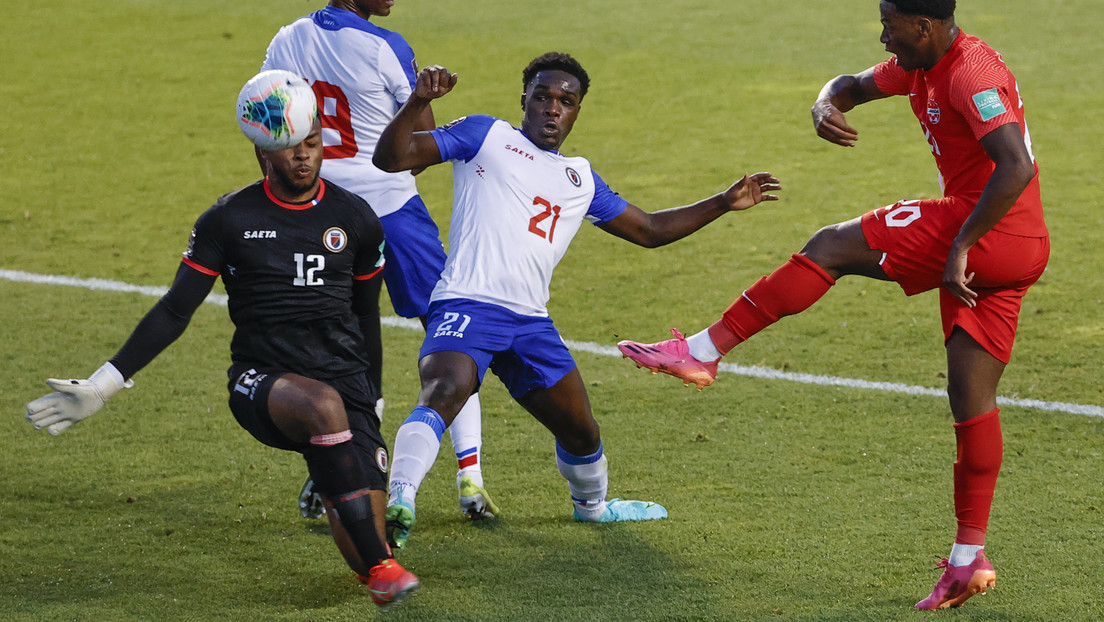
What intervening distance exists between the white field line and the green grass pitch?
2.9 inches

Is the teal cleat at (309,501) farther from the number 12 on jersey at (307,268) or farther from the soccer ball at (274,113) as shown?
the soccer ball at (274,113)

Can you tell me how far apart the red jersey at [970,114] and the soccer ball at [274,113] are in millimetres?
2203

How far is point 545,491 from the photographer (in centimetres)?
588

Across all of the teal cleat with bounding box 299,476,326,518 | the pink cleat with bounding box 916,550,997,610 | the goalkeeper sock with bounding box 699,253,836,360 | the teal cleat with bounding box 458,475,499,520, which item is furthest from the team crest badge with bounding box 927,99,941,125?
the teal cleat with bounding box 299,476,326,518

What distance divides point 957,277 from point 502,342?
1.68 meters

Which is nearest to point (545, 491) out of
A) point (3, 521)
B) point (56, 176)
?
point (3, 521)

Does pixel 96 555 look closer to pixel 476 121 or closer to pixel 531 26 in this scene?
pixel 476 121

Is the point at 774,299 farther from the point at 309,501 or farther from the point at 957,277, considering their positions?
the point at 309,501

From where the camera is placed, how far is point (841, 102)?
17.0 feet

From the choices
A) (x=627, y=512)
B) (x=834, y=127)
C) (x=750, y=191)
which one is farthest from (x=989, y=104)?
(x=627, y=512)

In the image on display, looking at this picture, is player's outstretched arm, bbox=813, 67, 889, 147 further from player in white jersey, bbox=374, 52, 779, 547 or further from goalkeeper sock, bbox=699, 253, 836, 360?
goalkeeper sock, bbox=699, 253, 836, 360

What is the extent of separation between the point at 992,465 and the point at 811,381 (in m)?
2.59

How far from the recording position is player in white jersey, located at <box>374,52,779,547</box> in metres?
4.80

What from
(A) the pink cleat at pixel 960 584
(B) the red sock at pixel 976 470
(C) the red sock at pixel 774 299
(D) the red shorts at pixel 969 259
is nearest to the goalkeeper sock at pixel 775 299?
(C) the red sock at pixel 774 299
